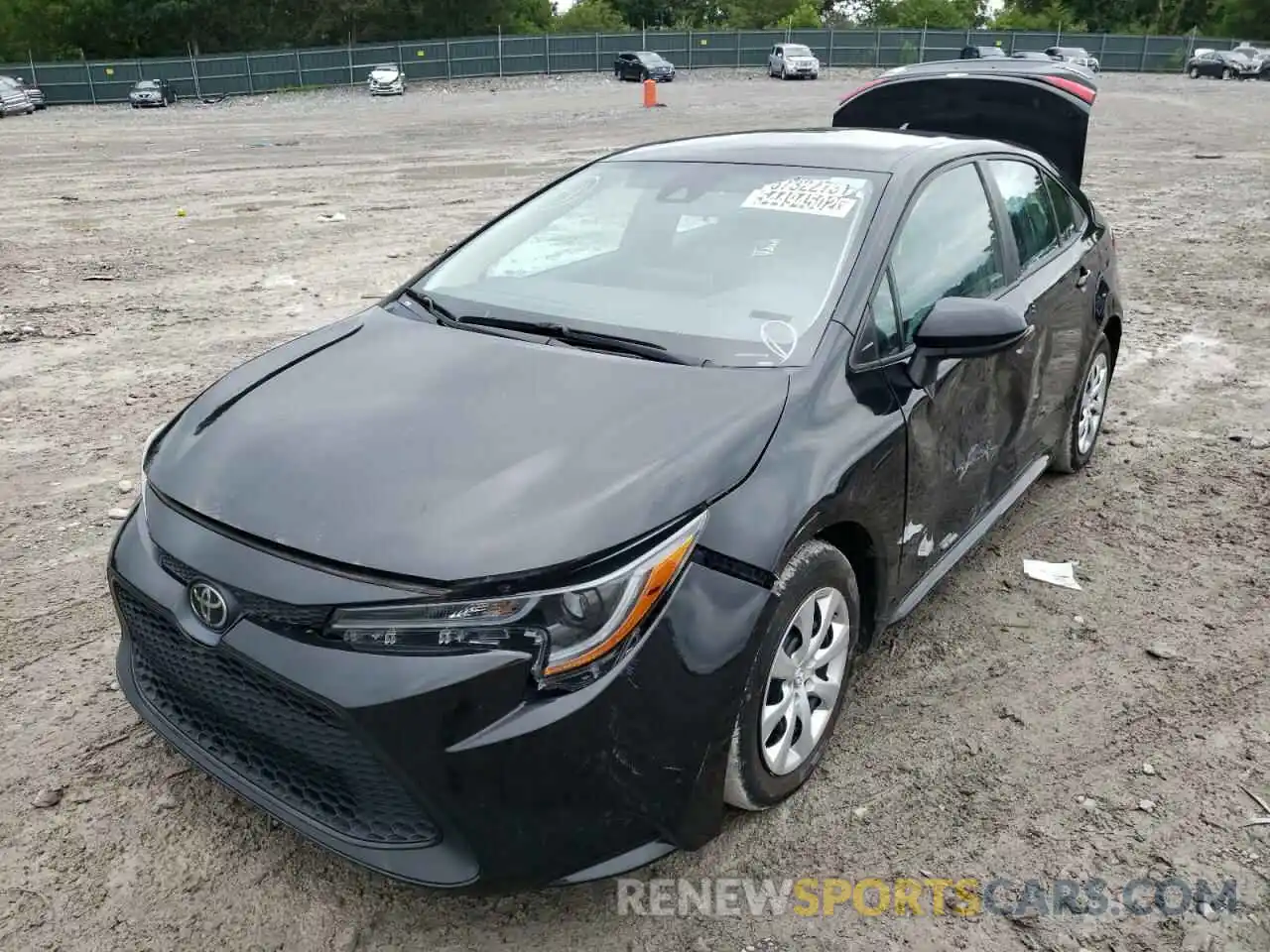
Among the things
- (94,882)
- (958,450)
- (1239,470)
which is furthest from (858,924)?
(1239,470)

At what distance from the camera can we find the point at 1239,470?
493 centimetres

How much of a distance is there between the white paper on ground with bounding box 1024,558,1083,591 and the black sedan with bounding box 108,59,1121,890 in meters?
0.46

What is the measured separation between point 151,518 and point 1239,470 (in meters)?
4.79

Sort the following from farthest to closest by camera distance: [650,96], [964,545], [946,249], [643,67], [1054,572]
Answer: [643,67] < [650,96] < [1054,572] < [964,545] < [946,249]

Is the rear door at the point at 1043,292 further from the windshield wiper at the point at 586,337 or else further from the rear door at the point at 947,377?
the windshield wiper at the point at 586,337

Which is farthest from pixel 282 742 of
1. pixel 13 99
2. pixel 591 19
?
pixel 591 19

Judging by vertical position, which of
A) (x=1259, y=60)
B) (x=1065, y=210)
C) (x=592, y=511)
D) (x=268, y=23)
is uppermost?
(x=268, y=23)

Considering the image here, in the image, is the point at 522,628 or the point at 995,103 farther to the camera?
the point at 995,103

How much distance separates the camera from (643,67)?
1676 inches

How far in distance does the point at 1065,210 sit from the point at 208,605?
3.94 m

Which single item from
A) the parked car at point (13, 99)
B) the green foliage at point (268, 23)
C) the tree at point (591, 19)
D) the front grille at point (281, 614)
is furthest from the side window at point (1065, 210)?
the tree at point (591, 19)

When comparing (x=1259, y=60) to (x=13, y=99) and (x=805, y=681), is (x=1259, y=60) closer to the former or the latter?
(x=13, y=99)

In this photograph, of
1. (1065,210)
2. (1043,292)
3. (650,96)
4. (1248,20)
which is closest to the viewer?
(1043,292)

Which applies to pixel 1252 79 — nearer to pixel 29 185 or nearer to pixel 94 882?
pixel 29 185
